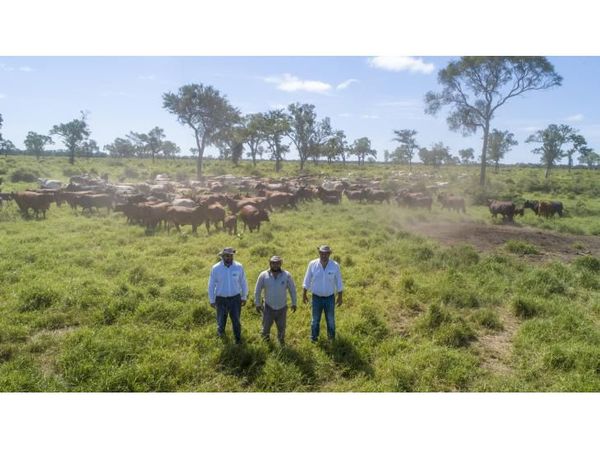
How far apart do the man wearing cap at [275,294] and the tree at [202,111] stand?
124 ft

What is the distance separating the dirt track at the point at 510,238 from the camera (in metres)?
14.1

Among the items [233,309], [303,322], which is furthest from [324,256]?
[233,309]

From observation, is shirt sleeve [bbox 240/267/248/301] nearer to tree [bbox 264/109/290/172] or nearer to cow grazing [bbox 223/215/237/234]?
cow grazing [bbox 223/215/237/234]

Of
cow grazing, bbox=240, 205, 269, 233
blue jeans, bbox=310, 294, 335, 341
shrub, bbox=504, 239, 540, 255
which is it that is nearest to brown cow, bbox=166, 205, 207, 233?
cow grazing, bbox=240, 205, 269, 233

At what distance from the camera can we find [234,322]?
257 inches

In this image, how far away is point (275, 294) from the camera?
640cm

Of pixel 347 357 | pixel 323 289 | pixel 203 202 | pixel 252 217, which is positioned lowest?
pixel 347 357

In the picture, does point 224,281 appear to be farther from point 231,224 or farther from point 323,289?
point 231,224

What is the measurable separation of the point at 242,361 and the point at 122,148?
95.0 m

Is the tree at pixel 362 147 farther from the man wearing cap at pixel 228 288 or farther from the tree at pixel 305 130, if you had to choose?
the man wearing cap at pixel 228 288

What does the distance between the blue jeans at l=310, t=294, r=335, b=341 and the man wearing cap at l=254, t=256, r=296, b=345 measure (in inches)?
16.0

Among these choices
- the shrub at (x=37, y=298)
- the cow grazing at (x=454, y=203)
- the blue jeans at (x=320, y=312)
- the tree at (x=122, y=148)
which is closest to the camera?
the blue jeans at (x=320, y=312)

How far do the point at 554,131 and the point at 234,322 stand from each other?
6777 cm

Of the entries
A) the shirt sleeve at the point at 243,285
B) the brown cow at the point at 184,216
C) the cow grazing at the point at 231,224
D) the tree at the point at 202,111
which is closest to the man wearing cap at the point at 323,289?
the shirt sleeve at the point at 243,285
